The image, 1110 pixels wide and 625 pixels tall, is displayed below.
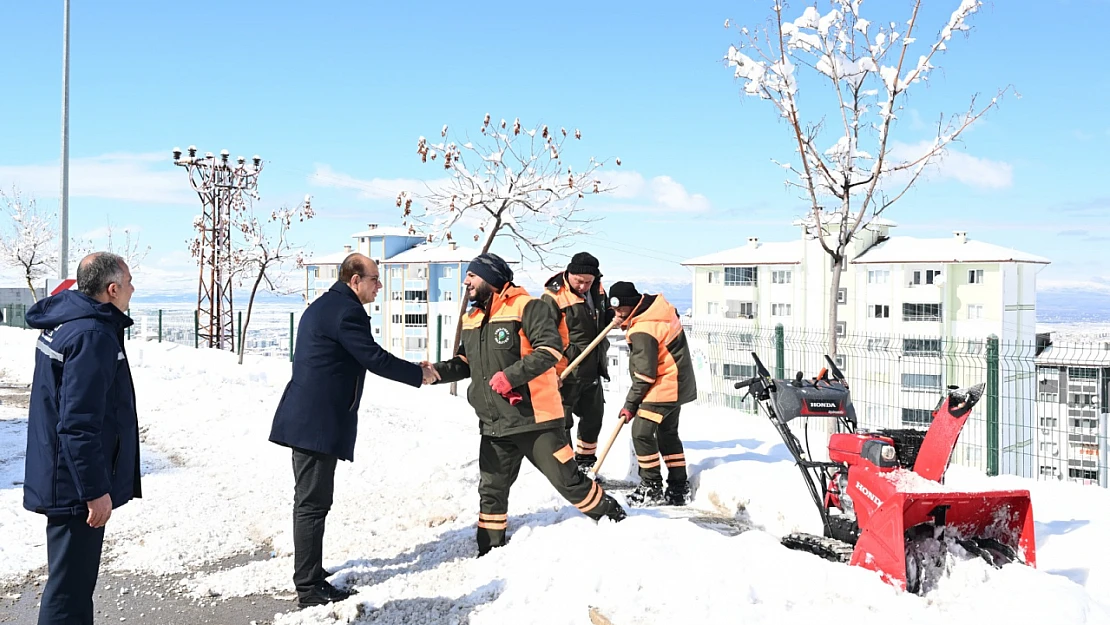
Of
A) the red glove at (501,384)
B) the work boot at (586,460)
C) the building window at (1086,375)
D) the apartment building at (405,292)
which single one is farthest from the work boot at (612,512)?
the apartment building at (405,292)

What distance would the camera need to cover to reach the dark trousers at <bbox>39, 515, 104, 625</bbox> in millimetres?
3766

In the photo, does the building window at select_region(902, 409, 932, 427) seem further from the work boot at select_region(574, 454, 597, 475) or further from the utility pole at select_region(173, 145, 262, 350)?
the utility pole at select_region(173, 145, 262, 350)

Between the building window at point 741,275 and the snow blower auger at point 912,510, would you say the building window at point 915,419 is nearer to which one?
the snow blower auger at point 912,510

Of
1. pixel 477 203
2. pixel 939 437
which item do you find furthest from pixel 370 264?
pixel 477 203

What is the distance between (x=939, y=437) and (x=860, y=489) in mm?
525

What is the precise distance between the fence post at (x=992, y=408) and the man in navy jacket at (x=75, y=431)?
785 centimetres

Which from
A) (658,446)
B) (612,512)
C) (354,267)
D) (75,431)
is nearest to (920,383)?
(658,446)

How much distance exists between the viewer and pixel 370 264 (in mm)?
5102

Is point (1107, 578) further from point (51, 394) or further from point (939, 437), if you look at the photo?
point (51, 394)

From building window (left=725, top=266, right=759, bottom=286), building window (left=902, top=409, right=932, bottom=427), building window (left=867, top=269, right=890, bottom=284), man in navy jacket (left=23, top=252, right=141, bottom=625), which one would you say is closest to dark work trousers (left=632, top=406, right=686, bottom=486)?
building window (left=902, top=409, right=932, bottom=427)

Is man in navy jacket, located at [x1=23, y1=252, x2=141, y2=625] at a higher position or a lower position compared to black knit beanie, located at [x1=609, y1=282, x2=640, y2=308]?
lower

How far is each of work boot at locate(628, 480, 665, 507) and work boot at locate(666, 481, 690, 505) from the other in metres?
0.07

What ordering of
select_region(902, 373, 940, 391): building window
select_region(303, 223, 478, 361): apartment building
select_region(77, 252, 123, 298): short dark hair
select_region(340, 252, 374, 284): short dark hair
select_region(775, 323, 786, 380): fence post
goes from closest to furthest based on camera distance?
1. select_region(77, 252, 123, 298): short dark hair
2. select_region(340, 252, 374, 284): short dark hair
3. select_region(775, 323, 786, 380): fence post
4. select_region(902, 373, 940, 391): building window
5. select_region(303, 223, 478, 361): apartment building

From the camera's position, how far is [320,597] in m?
4.94
